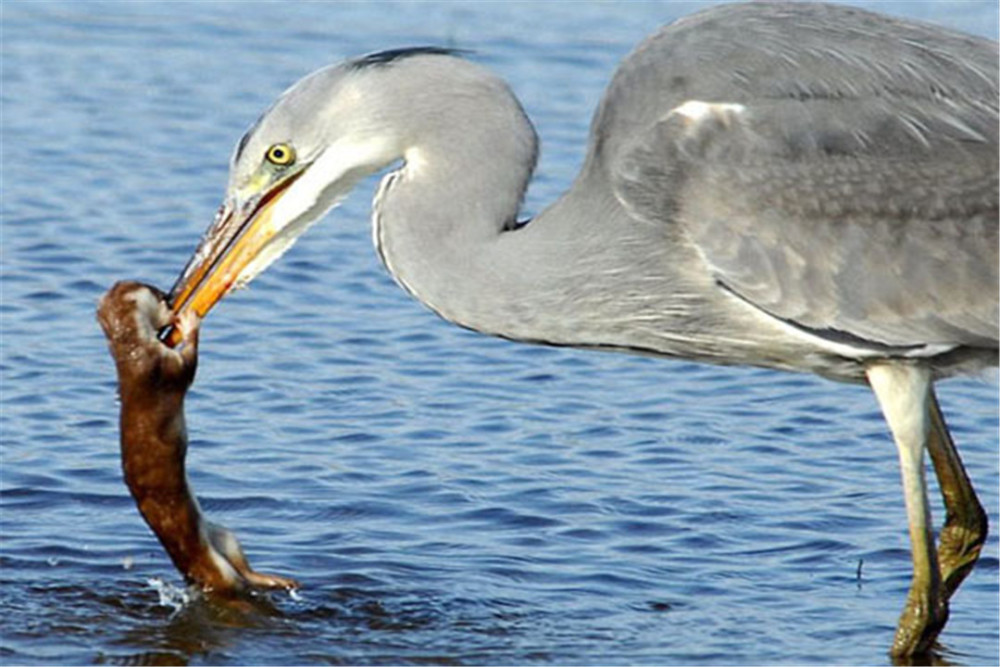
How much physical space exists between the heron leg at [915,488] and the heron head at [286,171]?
5.45 ft

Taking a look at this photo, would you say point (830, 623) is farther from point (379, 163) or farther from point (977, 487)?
point (379, 163)

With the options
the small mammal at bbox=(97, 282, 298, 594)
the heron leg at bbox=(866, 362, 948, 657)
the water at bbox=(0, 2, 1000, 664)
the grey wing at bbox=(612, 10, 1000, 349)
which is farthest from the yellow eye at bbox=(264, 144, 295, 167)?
the heron leg at bbox=(866, 362, 948, 657)

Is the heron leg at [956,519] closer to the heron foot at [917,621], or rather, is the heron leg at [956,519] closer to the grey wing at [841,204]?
the heron foot at [917,621]

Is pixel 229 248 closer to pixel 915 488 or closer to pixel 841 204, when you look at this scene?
pixel 841 204

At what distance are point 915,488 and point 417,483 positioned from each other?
2141mm

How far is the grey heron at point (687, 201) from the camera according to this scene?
6.73 meters

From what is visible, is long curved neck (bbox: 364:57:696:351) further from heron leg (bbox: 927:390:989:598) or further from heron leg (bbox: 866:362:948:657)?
heron leg (bbox: 927:390:989:598)

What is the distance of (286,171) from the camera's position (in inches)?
265

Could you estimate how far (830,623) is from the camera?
7488 millimetres

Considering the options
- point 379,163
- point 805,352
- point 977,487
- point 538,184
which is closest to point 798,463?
point 977,487

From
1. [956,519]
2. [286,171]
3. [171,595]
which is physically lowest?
[171,595]

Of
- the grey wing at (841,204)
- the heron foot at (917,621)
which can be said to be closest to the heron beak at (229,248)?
the grey wing at (841,204)

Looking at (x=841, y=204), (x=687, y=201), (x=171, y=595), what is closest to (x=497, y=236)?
(x=687, y=201)

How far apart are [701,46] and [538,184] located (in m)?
5.71
